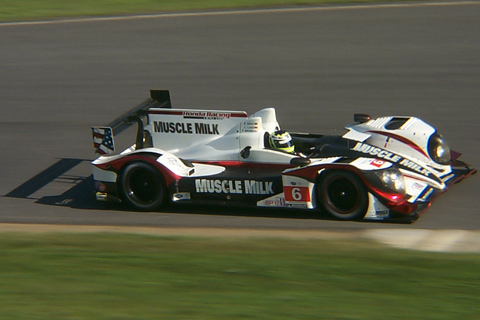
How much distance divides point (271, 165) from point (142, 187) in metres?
1.78

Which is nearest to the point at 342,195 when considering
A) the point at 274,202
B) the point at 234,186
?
the point at 274,202

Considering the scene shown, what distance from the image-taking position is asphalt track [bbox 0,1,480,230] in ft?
33.1

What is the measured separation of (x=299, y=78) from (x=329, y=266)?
9.00m

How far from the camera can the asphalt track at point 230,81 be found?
1010 centimetres

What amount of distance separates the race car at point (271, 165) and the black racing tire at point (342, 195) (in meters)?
0.01

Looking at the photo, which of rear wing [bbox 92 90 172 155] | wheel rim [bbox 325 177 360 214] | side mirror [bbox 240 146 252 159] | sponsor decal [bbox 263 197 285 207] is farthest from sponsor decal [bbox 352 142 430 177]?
rear wing [bbox 92 90 172 155]

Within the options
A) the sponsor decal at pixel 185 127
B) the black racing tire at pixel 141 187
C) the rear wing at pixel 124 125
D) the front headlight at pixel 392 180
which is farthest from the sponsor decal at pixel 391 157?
the rear wing at pixel 124 125

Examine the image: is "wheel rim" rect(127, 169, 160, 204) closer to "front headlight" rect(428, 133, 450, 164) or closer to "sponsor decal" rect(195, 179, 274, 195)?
"sponsor decal" rect(195, 179, 274, 195)

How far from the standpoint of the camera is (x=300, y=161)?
9266 millimetres

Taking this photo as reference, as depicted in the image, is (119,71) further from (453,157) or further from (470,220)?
Answer: (470,220)

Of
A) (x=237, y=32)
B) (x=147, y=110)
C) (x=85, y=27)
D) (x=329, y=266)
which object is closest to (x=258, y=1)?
(x=237, y=32)

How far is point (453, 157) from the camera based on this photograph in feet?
35.0

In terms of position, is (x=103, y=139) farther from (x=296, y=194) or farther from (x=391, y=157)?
(x=391, y=157)

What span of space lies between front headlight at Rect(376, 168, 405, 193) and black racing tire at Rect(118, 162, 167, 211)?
9.19ft
